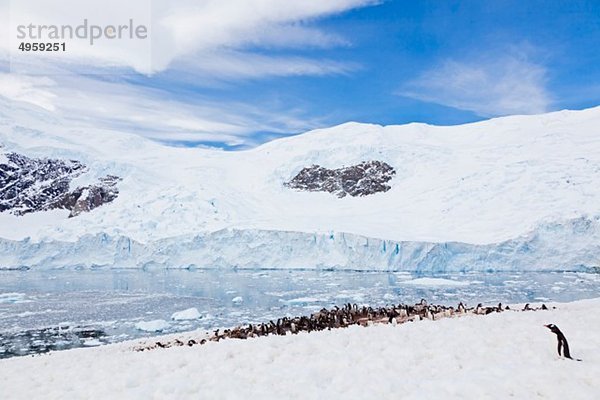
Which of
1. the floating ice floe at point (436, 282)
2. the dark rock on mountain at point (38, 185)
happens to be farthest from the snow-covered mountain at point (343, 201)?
the floating ice floe at point (436, 282)

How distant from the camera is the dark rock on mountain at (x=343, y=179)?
63156 millimetres

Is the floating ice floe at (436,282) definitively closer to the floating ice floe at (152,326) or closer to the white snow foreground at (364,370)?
the floating ice floe at (152,326)

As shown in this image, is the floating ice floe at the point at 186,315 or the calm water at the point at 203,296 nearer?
the calm water at the point at 203,296

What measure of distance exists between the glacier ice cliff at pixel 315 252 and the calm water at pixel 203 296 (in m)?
1.47

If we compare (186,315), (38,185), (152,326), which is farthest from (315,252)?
(38,185)

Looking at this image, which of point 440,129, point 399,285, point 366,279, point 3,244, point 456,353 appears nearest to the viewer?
point 456,353

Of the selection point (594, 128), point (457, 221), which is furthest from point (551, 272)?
point (594, 128)

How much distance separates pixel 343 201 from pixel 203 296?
36.9 metres

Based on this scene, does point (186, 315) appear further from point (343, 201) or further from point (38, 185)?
point (38, 185)

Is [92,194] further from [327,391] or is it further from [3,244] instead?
[327,391]

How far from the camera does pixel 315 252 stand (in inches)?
1837

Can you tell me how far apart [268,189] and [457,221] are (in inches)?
1039

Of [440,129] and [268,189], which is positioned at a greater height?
[440,129]

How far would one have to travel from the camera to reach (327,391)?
17.7 ft
